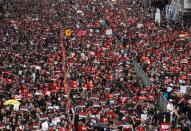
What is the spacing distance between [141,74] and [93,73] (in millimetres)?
3171

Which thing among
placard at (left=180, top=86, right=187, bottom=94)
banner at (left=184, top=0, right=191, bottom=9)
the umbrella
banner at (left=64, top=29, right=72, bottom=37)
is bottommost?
banner at (left=64, top=29, right=72, bottom=37)

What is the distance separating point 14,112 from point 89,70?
9483 mm

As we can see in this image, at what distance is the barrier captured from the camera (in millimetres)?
40344

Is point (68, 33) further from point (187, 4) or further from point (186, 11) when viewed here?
point (187, 4)

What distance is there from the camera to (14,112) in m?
33.5

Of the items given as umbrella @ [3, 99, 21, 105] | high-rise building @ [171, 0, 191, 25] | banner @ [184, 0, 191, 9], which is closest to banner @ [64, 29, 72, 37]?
high-rise building @ [171, 0, 191, 25]

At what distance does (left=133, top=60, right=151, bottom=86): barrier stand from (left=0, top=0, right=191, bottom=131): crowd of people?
1.11ft

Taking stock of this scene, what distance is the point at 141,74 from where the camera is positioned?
42.2 meters

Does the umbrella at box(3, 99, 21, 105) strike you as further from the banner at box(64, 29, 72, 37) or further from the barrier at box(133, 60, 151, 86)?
the banner at box(64, 29, 72, 37)

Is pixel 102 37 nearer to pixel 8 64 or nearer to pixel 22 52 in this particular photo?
pixel 22 52

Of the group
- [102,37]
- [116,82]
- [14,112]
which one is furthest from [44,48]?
[14,112]

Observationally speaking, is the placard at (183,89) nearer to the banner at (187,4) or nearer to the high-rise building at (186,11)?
the high-rise building at (186,11)

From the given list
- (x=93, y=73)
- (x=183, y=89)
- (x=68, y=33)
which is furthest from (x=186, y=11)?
(x=183, y=89)

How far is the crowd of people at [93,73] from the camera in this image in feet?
103
